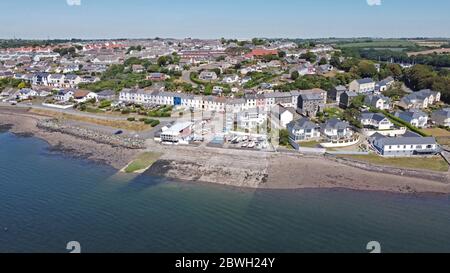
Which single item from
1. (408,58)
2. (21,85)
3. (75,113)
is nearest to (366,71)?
(408,58)

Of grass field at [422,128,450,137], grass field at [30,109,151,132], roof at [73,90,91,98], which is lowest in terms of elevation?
grass field at [422,128,450,137]

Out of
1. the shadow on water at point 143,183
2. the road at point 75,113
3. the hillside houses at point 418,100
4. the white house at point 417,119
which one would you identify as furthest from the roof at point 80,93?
the hillside houses at point 418,100

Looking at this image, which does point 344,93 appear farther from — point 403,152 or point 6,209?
point 6,209

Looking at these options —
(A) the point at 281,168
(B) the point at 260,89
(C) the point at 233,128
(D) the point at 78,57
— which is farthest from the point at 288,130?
(D) the point at 78,57

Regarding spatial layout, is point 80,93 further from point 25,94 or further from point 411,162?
point 411,162

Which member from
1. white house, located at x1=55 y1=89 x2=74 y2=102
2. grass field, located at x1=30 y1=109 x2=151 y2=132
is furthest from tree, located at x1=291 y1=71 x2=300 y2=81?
white house, located at x1=55 y1=89 x2=74 y2=102

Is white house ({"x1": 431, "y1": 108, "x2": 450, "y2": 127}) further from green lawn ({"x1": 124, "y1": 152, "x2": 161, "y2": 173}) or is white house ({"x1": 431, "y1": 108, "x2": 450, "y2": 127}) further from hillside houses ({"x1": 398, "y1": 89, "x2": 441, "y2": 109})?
green lawn ({"x1": 124, "y1": 152, "x2": 161, "y2": 173})
